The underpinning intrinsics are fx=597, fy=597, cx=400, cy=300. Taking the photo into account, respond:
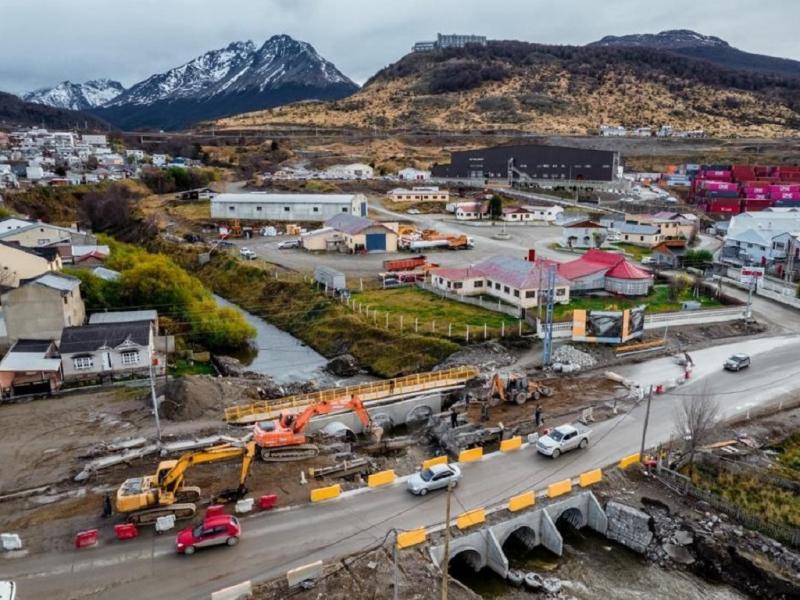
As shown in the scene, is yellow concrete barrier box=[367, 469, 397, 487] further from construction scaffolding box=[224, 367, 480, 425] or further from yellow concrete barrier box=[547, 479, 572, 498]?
construction scaffolding box=[224, 367, 480, 425]

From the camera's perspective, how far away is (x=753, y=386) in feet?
98.3

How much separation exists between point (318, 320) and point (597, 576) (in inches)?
1142

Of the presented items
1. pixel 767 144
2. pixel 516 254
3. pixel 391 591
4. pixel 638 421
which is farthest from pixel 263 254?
pixel 767 144

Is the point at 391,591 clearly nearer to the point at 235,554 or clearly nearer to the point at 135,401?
the point at 235,554

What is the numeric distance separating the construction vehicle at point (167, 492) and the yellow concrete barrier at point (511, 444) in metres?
9.71

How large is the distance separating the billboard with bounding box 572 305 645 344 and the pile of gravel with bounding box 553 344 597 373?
5.11ft

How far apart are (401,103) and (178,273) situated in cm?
15854

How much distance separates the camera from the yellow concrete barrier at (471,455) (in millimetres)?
22969

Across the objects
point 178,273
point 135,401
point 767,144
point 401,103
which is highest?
point 401,103

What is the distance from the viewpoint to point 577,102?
177000 millimetres

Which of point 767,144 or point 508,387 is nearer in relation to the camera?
point 508,387

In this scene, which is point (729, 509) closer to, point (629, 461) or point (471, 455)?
point (629, 461)

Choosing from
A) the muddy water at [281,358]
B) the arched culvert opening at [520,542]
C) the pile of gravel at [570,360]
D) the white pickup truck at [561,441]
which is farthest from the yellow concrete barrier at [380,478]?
the muddy water at [281,358]

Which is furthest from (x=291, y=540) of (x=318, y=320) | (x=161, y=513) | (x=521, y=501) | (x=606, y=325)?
(x=318, y=320)
